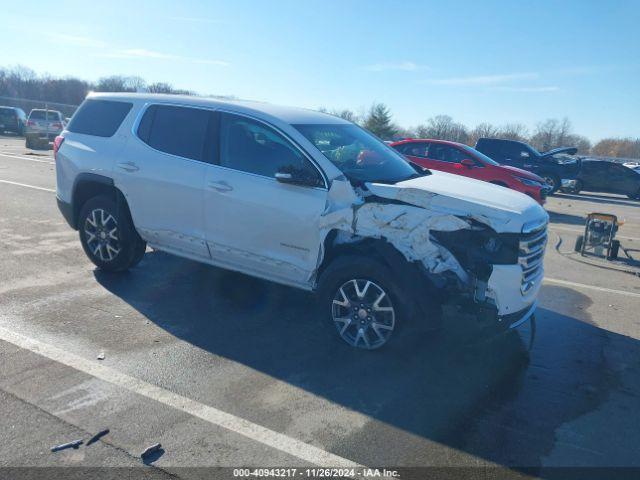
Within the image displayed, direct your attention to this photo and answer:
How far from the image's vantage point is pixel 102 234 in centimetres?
654

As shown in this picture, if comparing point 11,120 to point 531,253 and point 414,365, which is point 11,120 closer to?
point 414,365

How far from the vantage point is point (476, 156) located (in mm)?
14562

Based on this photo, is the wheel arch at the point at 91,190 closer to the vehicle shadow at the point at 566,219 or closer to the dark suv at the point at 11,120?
the vehicle shadow at the point at 566,219

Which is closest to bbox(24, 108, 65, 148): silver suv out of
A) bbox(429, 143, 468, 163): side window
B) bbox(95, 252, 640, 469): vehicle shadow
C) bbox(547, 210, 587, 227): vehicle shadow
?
bbox(429, 143, 468, 163): side window

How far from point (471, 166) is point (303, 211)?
1000 cm

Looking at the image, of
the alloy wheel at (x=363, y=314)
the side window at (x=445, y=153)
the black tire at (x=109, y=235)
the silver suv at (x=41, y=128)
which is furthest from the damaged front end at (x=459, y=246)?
the silver suv at (x=41, y=128)

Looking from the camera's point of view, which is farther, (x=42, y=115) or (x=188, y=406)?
(x=42, y=115)

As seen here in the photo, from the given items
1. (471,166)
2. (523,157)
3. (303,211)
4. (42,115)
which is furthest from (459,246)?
(42,115)

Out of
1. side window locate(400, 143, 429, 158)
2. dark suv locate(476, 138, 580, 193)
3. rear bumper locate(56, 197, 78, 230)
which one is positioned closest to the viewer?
rear bumper locate(56, 197, 78, 230)

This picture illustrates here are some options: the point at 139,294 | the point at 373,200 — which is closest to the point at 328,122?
the point at 373,200

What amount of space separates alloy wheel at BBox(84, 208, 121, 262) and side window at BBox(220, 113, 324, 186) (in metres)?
1.71

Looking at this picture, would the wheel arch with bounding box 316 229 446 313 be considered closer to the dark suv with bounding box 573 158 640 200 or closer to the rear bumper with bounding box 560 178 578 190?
the rear bumper with bounding box 560 178 578 190

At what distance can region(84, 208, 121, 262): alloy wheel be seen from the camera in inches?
254

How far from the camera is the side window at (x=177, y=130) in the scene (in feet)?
19.0
